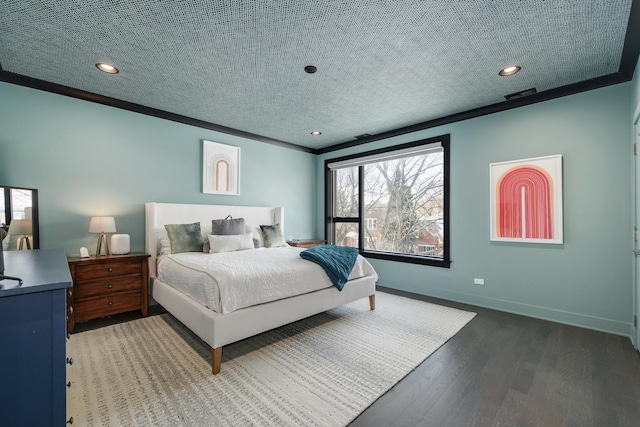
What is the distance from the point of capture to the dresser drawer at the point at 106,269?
2.85 meters

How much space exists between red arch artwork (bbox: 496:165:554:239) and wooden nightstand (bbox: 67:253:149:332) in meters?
4.33

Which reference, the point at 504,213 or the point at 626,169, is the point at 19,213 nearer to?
the point at 504,213

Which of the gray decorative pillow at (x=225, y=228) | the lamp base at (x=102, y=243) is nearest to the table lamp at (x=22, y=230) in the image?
the lamp base at (x=102, y=243)

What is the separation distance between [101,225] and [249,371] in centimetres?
236

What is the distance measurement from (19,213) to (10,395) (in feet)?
8.69

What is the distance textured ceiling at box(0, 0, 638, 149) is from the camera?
1922 mm

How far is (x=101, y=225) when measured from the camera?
3.10 meters

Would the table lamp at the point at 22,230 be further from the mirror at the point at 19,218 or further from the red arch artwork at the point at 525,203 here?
the red arch artwork at the point at 525,203

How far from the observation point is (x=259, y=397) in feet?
6.01

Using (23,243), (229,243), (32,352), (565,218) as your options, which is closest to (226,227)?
(229,243)

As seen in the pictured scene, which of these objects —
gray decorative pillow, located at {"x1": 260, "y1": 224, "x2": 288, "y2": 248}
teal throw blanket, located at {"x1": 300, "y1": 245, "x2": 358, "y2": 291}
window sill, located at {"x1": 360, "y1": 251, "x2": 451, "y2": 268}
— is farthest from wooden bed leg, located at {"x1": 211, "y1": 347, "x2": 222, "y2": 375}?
window sill, located at {"x1": 360, "y1": 251, "x2": 451, "y2": 268}

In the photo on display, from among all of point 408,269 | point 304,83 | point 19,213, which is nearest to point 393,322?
point 408,269

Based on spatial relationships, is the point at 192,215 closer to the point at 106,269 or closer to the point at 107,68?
the point at 106,269

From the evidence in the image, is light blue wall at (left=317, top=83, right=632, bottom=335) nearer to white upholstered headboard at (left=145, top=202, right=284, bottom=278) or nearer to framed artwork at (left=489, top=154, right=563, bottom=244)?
framed artwork at (left=489, top=154, right=563, bottom=244)
